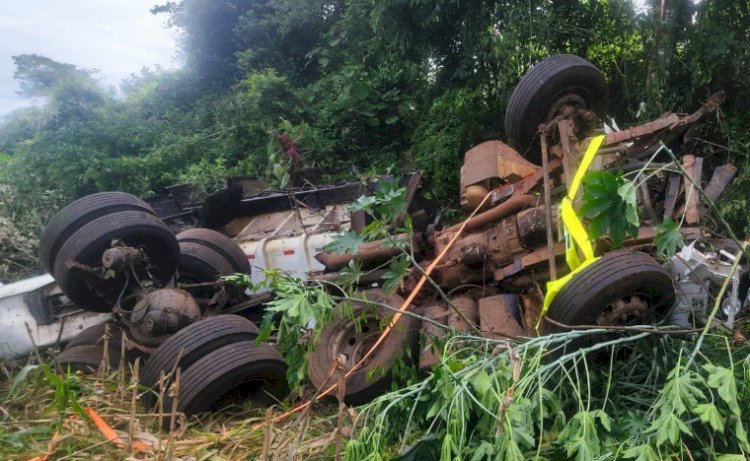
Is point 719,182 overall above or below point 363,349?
above

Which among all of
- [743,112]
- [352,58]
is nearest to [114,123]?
[352,58]

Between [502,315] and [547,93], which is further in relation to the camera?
[547,93]

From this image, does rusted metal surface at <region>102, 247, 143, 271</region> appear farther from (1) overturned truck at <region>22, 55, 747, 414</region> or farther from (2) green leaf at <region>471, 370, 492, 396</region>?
(2) green leaf at <region>471, 370, 492, 396</region>

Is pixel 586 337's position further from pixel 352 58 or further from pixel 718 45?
pixel 352 58

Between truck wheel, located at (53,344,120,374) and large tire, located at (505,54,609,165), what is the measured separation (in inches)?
125

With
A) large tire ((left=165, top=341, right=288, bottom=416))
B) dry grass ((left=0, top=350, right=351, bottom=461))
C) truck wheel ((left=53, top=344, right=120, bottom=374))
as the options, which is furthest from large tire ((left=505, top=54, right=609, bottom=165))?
truck wheel ((left=53, top=344, right=120, bottom=374))

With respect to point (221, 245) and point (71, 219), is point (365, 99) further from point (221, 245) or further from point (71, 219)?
point (71, 219)

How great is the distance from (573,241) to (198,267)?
9.62 ft

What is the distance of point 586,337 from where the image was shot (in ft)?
9.13

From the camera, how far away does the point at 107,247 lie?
377 centimetres

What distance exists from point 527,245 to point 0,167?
24.0 ft

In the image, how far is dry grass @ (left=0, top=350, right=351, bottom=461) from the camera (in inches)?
93.6


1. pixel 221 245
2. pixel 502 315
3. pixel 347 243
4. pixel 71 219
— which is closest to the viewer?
pixel 347 243

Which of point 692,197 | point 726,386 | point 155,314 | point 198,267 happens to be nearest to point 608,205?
point 726,386
